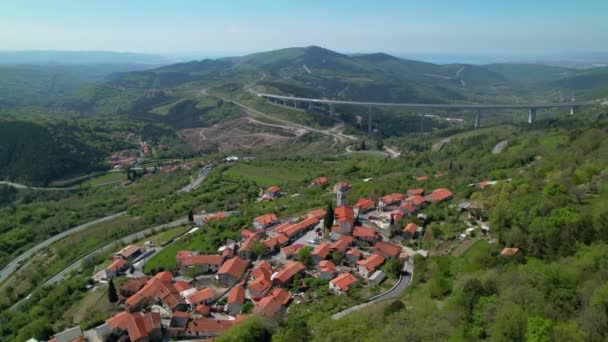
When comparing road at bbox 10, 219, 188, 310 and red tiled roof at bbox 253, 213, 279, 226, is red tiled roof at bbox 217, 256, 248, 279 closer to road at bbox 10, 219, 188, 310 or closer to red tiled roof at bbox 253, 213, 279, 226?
red tiled roof at bbox 253, 213, 279, 226

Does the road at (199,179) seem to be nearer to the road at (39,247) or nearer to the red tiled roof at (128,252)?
the road at (39,247)

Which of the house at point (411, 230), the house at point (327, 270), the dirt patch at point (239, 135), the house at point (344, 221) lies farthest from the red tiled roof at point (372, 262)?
the dirt patch at point (239, 135)

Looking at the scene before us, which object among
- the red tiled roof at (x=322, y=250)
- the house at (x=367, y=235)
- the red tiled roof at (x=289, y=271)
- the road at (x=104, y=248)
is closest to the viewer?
the red tiled roof at (x=289, y=271)

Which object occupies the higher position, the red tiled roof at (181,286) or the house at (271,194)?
the house at (271,194)

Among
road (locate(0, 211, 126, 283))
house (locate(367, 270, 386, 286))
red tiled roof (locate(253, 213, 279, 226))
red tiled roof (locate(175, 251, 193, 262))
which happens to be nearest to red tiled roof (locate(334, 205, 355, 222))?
red tiled roof (locate(253, 213, 279, 226))

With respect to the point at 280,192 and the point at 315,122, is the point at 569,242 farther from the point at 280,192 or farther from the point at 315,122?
the point at 315,122

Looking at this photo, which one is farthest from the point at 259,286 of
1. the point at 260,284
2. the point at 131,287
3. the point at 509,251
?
the point at 509,251

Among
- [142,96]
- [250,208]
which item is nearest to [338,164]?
[250,208]
